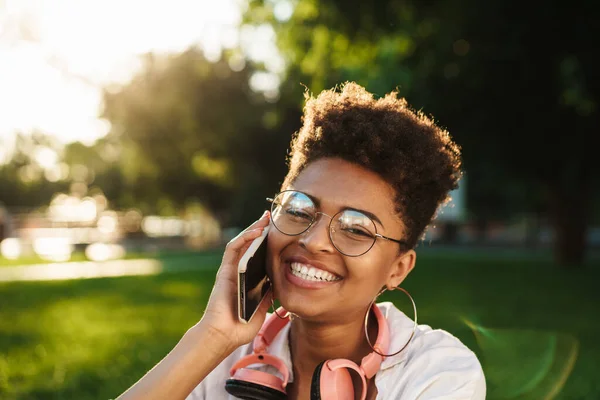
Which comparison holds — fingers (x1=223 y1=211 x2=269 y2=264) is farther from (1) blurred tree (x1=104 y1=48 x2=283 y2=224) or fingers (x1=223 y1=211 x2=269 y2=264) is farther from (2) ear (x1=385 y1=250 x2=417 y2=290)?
(1) blurred tree (x1=104 y1=48 x2=283 y2=224)

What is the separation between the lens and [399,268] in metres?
2.75

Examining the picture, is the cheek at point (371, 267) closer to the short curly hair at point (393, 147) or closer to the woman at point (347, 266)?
the woman at point (347, 266)

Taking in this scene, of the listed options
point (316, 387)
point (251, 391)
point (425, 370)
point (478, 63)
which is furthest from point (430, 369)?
point (478, 63)

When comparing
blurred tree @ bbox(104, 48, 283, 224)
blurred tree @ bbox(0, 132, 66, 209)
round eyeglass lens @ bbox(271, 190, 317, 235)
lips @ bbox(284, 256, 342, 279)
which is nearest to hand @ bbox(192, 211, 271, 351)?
round eyeglass lens @ bbox(271, 190, 317, 235)

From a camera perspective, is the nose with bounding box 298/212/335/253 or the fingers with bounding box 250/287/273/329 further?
the fingers with bounding box 250/287/273/329

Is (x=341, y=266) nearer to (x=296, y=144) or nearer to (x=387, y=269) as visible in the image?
(x=387, y=269)

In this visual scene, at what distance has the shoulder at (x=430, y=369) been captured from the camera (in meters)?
2.29

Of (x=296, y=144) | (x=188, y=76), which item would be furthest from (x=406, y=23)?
(x=188, y=76)

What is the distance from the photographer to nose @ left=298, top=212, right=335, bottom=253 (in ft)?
8.14

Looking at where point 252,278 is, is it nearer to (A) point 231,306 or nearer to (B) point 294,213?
(A) point 231,306

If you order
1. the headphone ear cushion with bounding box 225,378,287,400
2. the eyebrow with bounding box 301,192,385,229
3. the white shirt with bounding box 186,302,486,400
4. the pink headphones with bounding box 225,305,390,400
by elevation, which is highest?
the eyebrow with bounding box 301,192,385,229

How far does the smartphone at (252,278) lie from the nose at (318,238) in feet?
0.55

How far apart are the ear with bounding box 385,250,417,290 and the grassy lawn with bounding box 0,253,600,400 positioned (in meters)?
2.22

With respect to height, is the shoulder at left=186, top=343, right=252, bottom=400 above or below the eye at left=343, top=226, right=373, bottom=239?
below
